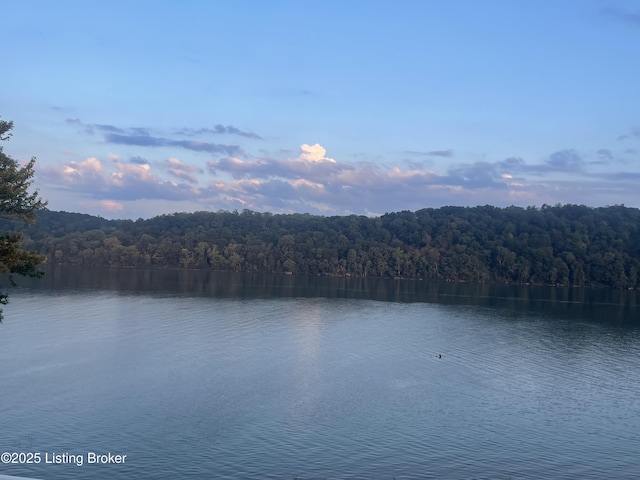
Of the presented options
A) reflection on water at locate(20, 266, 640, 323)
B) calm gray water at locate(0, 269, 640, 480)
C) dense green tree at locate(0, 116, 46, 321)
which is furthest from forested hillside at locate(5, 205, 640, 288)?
dense green tree at locate(0, 116, 46, 321)

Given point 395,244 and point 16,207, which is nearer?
point 16,207

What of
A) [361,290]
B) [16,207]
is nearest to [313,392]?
[16,207]

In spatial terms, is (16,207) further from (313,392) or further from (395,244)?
(395,244)

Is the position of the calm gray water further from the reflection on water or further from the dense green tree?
the reflection on water

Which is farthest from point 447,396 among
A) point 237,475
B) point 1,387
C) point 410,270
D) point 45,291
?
point 410,270

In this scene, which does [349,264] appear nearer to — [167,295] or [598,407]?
[167,295]

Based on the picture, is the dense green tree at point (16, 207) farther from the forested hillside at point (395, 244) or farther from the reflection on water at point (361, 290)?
the forested hillside at point (395, 244)

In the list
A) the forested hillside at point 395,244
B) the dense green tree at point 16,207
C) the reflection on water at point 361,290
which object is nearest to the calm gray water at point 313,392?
the dense green tree at point 16,207
